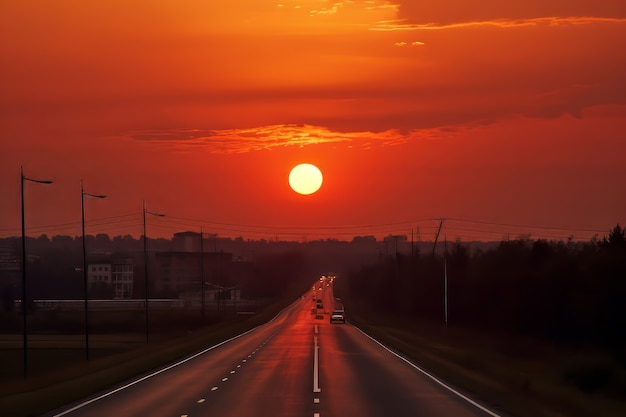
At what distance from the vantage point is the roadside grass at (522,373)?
32.7 metres

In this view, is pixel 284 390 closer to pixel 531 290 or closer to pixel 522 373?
pixel 522 373

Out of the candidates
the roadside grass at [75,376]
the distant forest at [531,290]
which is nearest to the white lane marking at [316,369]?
the roadside grass at [75,376]

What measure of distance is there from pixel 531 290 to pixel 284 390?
70.5 meters

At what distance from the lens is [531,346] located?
87.2m

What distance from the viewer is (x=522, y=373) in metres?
61.3

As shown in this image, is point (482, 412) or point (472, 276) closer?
point (482, 412)

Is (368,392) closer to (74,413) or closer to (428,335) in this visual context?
(74,413)

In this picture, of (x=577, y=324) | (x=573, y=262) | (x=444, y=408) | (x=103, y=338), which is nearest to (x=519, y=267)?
(x=573, y=262)

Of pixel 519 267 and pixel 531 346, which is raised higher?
pixel 519 267

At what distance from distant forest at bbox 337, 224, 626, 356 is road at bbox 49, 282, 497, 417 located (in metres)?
29.1

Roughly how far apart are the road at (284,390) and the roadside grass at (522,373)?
1.41 metres

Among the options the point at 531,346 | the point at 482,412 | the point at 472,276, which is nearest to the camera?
the point at 482,412

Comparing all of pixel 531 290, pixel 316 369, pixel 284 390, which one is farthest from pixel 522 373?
pixel 531 290

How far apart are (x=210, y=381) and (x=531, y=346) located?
51.0 metres
